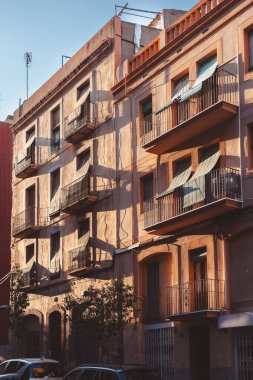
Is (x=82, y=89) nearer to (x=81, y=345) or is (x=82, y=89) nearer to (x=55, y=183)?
(x=55, y=183)

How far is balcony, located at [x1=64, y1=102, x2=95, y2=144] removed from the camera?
3064cm

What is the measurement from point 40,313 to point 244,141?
1620cm

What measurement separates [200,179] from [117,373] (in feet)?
26.5

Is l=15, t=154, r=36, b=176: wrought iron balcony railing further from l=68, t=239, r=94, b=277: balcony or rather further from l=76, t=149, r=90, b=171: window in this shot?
l=68, t=239, r=94, b=277: balcony

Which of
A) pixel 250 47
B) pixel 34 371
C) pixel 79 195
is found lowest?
pixel 34 371

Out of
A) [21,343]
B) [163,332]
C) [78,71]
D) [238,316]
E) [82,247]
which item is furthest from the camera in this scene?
[21,343]

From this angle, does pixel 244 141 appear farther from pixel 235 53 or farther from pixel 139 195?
pixel 139 195

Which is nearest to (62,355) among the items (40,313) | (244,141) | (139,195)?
(40,313)

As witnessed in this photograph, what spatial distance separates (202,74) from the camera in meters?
24.3

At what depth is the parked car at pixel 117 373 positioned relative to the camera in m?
16.3

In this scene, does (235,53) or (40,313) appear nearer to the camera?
(235,53)

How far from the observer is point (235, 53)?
900 inches

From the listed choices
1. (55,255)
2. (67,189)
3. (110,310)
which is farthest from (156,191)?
(55,255)

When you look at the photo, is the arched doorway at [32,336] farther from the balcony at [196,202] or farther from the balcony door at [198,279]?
the balcony door at [198,279]
